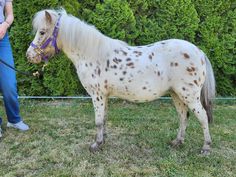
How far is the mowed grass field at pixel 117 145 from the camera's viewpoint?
3.50 metres

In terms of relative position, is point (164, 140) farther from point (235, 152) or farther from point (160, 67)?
point (160, 67)

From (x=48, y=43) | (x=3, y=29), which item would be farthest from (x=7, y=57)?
(x=48, y=43)

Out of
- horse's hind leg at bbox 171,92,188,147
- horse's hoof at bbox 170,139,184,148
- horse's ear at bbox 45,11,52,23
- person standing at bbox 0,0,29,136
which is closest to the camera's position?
horse's ear at bbox 45,11,52,23

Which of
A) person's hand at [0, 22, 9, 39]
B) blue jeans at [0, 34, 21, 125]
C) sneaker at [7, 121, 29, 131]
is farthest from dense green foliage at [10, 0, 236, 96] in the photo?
person's hand at [0, 22, 9, 39]

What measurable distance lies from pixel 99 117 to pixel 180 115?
95 cm

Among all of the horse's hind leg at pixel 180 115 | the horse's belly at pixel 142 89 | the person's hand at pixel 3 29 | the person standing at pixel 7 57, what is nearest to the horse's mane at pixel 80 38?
the horse's belly at pixel 142 89

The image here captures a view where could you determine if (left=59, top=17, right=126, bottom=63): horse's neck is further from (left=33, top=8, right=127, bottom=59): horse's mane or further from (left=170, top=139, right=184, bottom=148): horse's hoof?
(left=170, top=139, right=184, bottom=148): horse's hoof

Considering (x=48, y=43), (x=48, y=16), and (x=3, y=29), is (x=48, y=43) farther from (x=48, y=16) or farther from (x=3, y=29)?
(x=3, y=29)

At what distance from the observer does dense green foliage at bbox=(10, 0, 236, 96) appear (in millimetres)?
5703

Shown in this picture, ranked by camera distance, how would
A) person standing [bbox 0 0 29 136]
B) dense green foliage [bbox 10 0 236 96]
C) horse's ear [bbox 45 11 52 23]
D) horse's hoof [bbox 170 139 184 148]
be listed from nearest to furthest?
1. horse's ear [bbox 45 11 52 23]
2. horse's hoof [bbox 170 139 184 148]
3. person standing [bbox 0 0 29 136]
4. dense green foliage [bbox 10 0 236 96]

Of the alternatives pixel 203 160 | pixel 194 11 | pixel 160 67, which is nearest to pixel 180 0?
pixel 194 11

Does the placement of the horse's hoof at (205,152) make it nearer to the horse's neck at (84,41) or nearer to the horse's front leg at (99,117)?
the horse's front leg at (99,117)

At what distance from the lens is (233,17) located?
19.4 ft

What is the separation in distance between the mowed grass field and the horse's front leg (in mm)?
91
